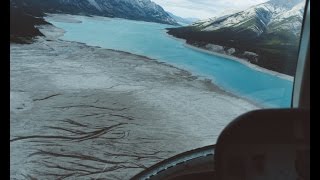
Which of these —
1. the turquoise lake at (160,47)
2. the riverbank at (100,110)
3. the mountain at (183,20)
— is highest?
the mountain at (183,20)

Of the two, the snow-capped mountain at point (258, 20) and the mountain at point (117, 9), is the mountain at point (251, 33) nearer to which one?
the snow-capped mountain at point (258, 20)

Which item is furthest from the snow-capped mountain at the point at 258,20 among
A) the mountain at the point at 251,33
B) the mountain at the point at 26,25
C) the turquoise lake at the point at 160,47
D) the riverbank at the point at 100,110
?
the mountain at the point at 26,25

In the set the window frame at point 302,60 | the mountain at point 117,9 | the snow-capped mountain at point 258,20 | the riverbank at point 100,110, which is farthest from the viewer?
the mountain at point 117,9

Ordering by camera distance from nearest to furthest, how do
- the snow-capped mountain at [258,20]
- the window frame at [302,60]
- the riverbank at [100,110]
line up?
the window frame at [302,60] < the riverbank at [100,110] < the snow-capped mountain at [258,20]

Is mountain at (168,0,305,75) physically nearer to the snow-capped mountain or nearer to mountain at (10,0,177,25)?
the snow-capped mountain

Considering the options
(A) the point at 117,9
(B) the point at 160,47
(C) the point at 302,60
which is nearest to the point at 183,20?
(B) the point at 160,47

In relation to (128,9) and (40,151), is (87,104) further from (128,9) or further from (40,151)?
(128,9)
